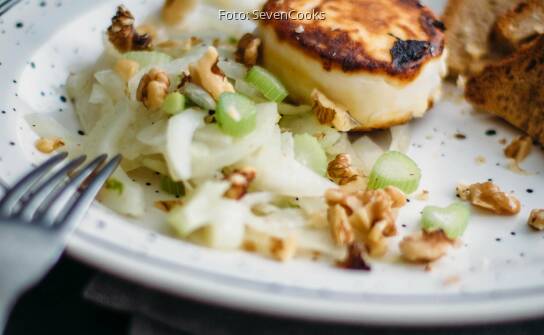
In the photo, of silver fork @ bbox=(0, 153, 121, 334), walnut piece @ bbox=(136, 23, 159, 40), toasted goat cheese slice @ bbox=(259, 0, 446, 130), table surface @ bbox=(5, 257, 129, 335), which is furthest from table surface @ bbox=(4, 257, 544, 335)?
walnut piece @ bbox=(136, 23, 159, 40)

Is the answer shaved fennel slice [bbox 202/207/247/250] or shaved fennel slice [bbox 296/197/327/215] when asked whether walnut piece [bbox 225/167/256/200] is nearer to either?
shaved fennel slice [bbox 202/207/247/250]

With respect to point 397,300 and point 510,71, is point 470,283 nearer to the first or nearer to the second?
point 397,300

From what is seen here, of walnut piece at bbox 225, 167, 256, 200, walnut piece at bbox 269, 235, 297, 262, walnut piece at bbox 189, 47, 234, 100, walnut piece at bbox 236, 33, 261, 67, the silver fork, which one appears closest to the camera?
the silver fork

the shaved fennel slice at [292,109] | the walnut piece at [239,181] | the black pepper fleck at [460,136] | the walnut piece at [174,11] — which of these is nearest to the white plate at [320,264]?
the black pepper fleck at [460,136]

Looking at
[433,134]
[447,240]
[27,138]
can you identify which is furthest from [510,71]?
[27,138]

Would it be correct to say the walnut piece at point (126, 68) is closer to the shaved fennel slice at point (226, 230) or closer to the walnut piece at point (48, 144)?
the walnut piece at point (48, 144)

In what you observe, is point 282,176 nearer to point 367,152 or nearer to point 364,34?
point 367,152

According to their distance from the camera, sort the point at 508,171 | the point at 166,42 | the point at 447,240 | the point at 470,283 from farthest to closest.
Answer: the point at 166,42 → the point at 508,171 → the point at 447,240 → the point at 470,283

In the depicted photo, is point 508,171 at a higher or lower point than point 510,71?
lower
